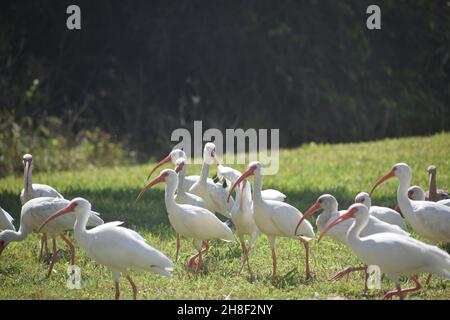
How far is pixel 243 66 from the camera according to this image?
19.0 meters

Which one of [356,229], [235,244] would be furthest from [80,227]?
[235,244]

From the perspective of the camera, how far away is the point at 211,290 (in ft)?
22.4

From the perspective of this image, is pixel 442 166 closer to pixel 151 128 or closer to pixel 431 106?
pixel 431 106

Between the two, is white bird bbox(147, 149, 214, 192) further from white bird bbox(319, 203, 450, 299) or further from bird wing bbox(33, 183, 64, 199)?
white bird bbox(319, 203, 450, 299)

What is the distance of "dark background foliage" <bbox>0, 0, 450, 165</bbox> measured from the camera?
710 inches

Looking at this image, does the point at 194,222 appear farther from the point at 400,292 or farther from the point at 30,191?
the point at 30,191

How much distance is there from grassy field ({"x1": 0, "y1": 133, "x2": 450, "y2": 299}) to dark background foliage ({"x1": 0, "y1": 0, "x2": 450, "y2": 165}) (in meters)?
3.49

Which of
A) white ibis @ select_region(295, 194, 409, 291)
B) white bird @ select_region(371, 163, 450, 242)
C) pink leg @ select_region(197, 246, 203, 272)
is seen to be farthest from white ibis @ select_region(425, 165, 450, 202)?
pink leg @ select_region(197, 246, 203, 272)

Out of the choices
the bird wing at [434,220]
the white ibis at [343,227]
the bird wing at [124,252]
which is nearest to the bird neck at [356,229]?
the white ibis at [343,227]

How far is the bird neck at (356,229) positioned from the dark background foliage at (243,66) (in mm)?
11215

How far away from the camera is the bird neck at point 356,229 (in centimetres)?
647

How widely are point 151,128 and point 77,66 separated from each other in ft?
7.43
